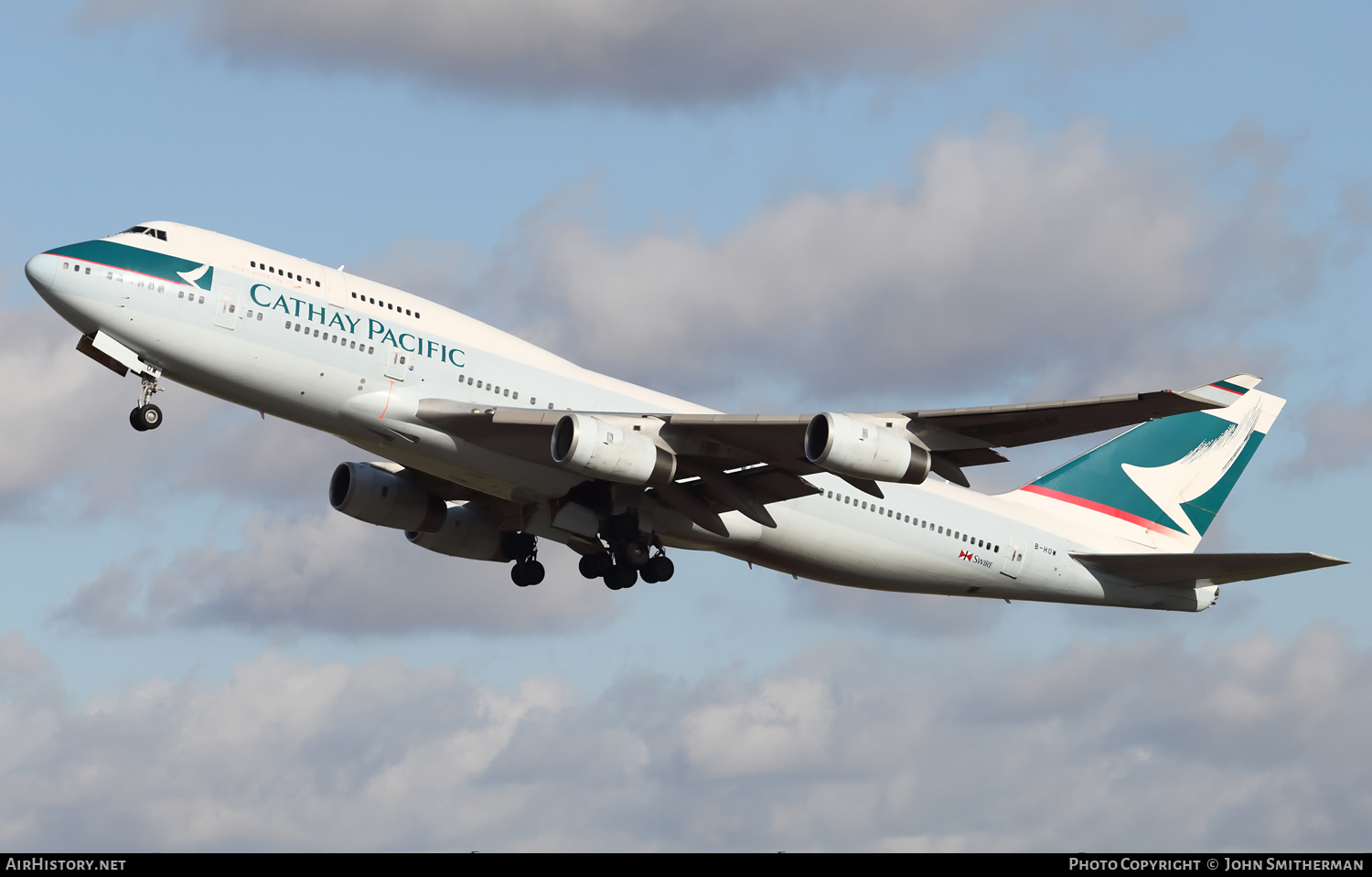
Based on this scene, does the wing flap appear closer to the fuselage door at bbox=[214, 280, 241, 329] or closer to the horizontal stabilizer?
the horizontal stabilizer

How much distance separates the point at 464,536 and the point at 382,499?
242 cm

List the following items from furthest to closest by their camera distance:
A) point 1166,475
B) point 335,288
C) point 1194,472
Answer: point 1194,472 → point 1166,475 → point 335,288

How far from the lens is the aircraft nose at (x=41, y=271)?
31.8m

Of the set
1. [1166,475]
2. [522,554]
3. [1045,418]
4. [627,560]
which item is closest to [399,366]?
[627,560]

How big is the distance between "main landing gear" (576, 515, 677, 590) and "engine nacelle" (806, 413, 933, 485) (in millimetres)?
5268

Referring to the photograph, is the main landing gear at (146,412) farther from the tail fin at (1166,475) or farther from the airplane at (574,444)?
the tail fin at (1166,475)

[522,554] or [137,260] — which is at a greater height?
[137,260]

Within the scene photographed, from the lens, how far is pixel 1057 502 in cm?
4291

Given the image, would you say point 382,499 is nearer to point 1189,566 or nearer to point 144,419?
point 144,419

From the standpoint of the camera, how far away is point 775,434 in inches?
1329

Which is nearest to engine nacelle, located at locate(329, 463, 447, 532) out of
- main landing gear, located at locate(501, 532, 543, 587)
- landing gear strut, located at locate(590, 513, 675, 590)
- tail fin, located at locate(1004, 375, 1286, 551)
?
main landing gear, located at locate(501, 532, 543, 587)

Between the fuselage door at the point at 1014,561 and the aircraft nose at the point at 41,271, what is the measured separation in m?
23.1

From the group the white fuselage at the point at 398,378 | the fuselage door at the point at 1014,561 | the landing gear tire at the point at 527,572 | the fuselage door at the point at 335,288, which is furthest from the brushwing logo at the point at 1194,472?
the fuselage door at the point at 335,288
